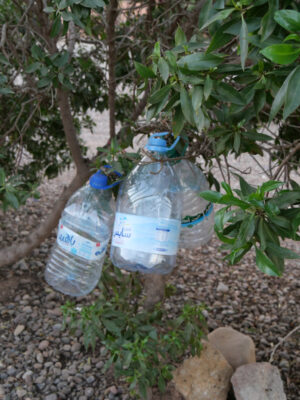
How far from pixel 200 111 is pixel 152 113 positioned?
15cm

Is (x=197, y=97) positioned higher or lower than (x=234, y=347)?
higher

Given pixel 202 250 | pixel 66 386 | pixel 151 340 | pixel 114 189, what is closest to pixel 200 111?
pixel 114 189

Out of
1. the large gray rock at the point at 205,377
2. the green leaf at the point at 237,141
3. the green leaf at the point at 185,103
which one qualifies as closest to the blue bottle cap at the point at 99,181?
the green leaf at the point at 237,141

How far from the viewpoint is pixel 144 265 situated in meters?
1.62

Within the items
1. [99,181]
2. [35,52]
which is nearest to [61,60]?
[35,52]

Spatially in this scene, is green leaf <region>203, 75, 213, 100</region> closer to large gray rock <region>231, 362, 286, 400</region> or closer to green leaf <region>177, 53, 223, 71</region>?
green leaf <region>177, 53, 223, 71</region>

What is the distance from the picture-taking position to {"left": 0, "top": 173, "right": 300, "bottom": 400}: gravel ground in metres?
2.34

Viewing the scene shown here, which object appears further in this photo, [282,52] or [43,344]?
[43,344]

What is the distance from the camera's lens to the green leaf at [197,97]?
3.13ft

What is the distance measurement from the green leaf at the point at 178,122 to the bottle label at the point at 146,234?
1.09 ft

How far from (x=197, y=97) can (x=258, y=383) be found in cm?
161

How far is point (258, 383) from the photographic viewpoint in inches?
82.1

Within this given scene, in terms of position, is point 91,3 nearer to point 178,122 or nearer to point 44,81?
point 178,122

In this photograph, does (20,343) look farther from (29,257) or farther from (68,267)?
(29,257)
